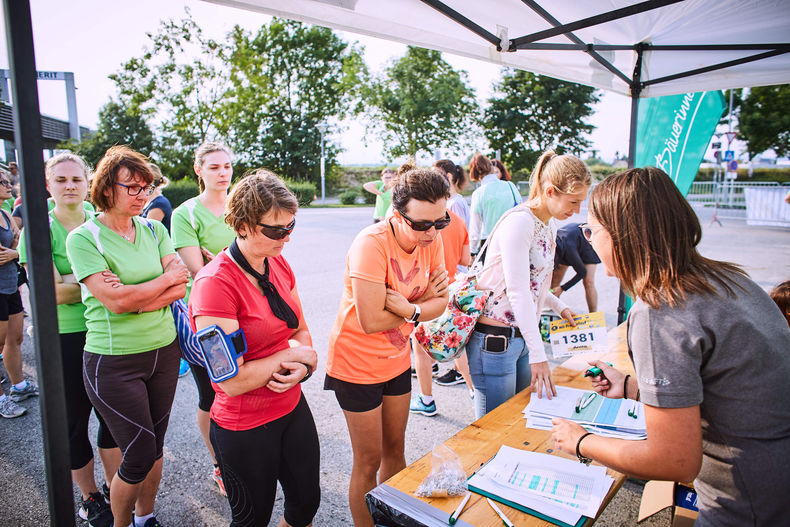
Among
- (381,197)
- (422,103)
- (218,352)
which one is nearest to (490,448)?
(218,352)

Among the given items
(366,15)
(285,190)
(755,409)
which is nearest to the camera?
(755,409)

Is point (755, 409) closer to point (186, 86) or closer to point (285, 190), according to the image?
point (285, 190)

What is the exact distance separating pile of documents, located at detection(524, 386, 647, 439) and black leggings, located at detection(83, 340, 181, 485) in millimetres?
1764

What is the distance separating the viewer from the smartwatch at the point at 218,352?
1544mm

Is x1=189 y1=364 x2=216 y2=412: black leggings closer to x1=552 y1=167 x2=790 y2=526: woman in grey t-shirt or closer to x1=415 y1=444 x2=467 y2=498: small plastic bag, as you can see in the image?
x1=415 y1=444 x2=467 y2=498: small plastic bag

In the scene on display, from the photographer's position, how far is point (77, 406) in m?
2.39

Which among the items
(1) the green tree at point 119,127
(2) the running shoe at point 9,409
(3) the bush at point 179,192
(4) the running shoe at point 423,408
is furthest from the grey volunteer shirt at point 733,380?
(1) the green tree at point 119,127

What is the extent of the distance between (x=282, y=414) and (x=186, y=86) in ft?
108

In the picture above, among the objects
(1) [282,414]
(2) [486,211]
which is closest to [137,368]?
(1) [282,414]

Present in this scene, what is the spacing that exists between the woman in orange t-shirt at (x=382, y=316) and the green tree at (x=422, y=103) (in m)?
32.2

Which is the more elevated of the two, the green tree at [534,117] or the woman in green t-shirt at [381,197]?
the green tree at [534,117]

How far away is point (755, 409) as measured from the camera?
110 cm

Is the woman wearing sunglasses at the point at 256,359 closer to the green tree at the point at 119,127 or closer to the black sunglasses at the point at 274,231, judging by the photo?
the black sunglasses at the point at 274,231

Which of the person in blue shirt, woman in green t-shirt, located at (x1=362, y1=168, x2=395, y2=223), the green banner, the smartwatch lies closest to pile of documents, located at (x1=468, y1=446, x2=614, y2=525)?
the smartwatch
